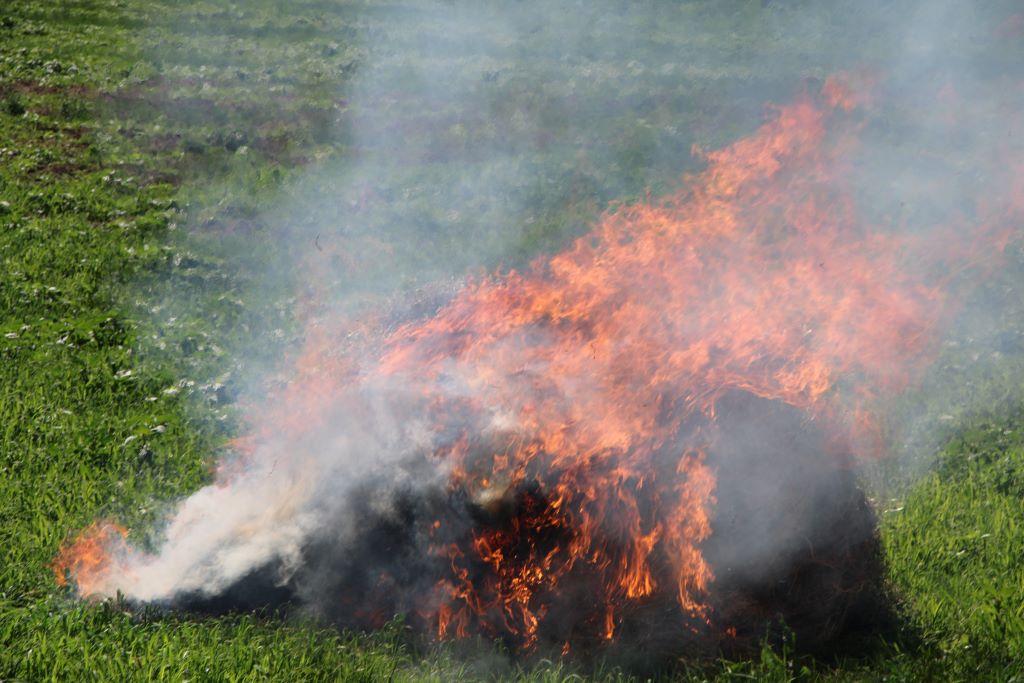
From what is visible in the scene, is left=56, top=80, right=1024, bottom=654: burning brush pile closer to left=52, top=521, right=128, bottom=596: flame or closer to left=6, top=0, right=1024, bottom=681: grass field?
left=52, top=521, right=128, bottom=596: flame

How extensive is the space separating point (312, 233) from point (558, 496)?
766cm

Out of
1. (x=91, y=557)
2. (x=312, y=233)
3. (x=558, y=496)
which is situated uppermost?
(x=558, y=496)

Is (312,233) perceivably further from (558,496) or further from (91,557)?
(558,496)

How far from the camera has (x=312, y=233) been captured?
39.7 feet

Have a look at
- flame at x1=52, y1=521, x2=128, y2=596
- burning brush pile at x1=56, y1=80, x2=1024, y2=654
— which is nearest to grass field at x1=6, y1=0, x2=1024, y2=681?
flame at x1=52, y1=521, x2=128, y2=596

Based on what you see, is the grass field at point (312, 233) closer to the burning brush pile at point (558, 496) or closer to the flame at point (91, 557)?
the flame at point (91, 557)

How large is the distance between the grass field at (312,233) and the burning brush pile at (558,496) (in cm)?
27

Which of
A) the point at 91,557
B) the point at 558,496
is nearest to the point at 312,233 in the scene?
the point at 91,557

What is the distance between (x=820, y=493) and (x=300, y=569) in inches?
125

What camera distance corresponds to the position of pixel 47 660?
496 centimetres

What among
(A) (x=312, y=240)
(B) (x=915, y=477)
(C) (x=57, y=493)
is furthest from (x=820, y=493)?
(A) (x=312, y=240)

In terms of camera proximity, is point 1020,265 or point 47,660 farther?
point 1020,265

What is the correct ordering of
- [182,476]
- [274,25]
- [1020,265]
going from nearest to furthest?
[182,476] → [1020,265] → [274,25]

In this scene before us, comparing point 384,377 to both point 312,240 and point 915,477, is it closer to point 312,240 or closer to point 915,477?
point 915,477
